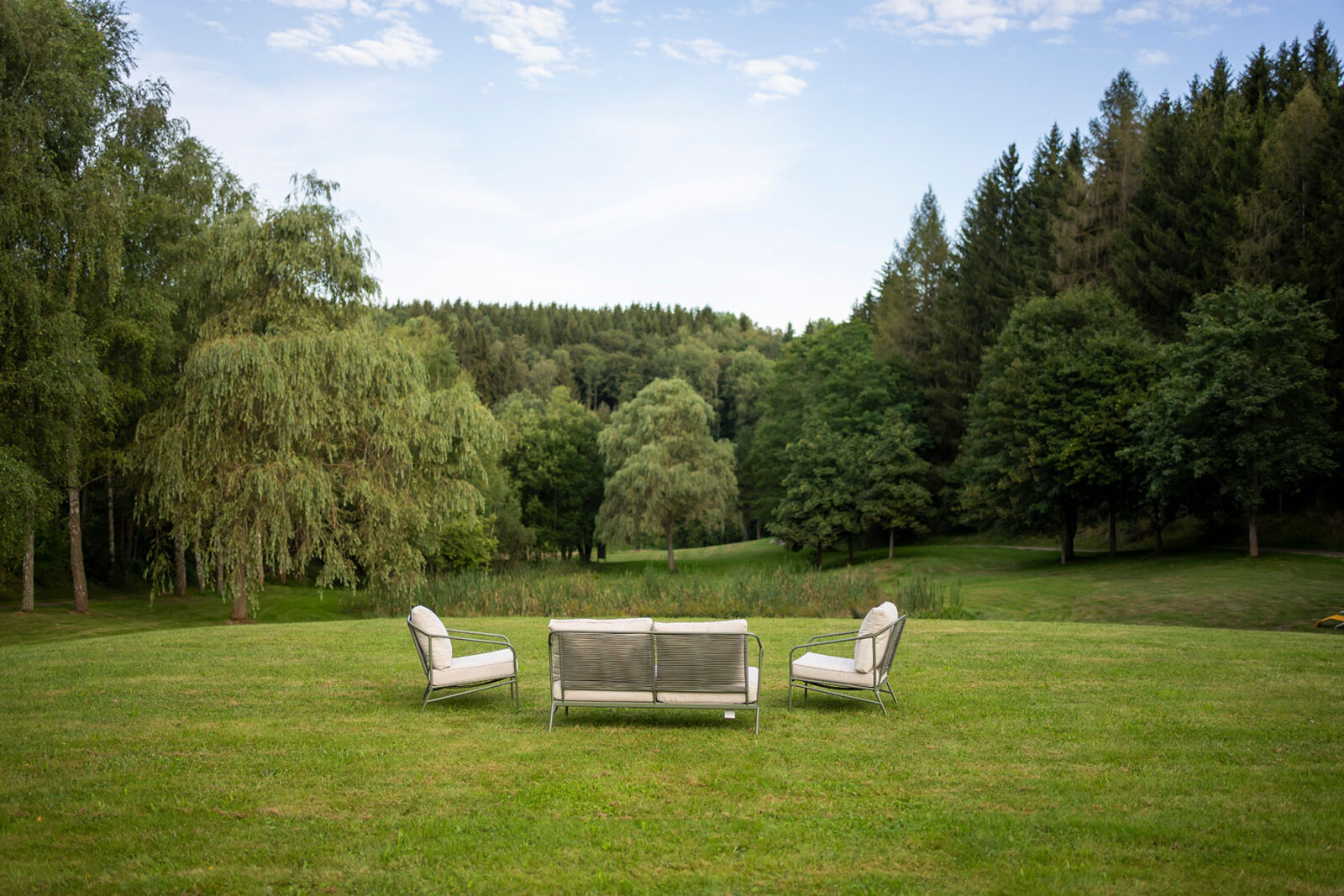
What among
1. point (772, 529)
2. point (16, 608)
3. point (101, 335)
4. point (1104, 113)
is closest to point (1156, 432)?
point (772, 529)

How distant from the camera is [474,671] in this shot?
816 cm

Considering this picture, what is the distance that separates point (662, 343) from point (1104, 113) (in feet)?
183

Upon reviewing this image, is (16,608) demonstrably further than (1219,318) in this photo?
No

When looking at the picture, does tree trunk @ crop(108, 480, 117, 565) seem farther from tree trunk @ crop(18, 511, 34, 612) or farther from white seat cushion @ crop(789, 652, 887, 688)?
white seat cushion @ crop(789, 652, 887, 688)

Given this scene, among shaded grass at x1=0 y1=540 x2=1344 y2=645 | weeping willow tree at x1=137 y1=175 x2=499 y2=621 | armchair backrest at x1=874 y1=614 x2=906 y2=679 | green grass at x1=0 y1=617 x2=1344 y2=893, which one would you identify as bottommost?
shaded grass at x1=0 y1=540 x2=1344 y2=645

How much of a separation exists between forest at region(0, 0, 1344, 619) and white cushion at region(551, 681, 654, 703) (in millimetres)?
14623

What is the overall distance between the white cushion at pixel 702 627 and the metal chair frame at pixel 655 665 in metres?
0.03

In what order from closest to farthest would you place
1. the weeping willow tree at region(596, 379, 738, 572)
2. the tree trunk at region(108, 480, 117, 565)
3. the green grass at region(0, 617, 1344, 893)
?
1. the green grass at region(0, 617, 1344, 893)
2. the tree trunk at region(108, 480, 117, 565)
3. the weeping willow tree at region(596, 379, 738, 572)

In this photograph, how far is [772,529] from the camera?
42.2 metres

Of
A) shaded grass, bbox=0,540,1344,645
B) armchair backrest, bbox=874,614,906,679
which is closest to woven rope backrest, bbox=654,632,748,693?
armchair backrest, bbox=874,614,906,679

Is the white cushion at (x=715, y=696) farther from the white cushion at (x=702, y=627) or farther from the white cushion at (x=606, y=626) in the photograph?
the white cushion at (x=606, y=626)

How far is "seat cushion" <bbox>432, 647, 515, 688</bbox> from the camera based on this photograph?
812cm

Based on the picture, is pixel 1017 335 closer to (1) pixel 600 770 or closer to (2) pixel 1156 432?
(2) pixel 1156 432

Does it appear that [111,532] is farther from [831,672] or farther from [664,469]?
[831,672]
